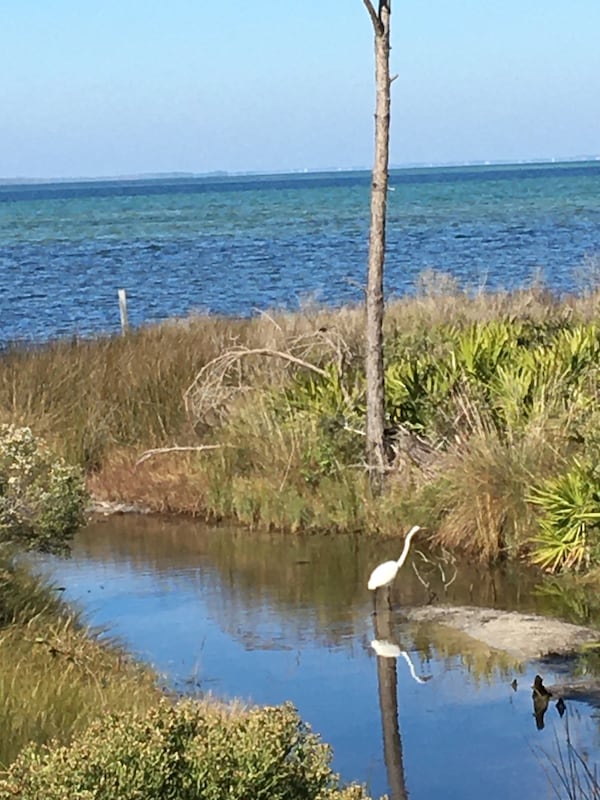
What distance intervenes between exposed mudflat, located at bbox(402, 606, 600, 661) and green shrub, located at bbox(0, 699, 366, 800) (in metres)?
5.44

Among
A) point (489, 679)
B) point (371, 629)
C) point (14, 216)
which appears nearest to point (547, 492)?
point (371, 629)

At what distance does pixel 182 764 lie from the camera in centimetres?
448

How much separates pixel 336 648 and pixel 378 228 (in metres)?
4.33

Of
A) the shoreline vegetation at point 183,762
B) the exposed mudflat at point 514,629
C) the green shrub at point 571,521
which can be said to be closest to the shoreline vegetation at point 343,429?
the green shrub at point 571,521

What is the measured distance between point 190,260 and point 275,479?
146ft

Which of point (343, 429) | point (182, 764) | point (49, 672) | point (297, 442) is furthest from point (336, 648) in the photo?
point (182, 764)

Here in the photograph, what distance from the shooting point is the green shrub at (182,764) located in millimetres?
4379

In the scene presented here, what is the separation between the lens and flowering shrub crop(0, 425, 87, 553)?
9305mm

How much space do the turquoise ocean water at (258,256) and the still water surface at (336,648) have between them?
2.77 metres

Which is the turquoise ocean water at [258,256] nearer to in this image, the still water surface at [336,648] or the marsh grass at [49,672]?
the still water surface at [336,648]

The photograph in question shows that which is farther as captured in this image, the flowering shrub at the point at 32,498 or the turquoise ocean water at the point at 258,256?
the turquoise ocean water at the point at 258,256

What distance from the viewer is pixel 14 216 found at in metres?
115

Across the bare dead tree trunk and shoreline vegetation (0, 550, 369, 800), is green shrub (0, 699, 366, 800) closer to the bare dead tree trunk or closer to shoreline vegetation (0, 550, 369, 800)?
shoreline vegetation (0, 550, 369, 800)

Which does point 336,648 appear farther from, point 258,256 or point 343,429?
point 258,256
